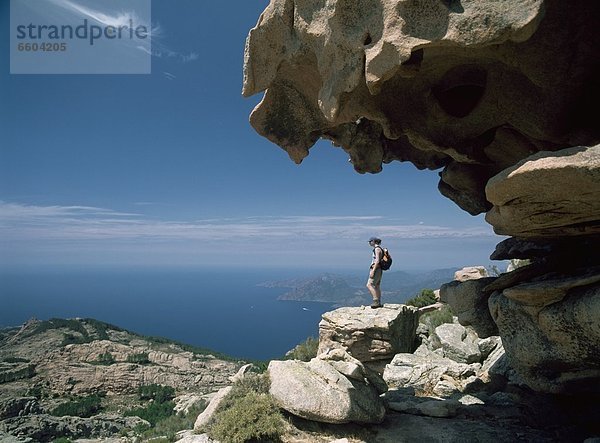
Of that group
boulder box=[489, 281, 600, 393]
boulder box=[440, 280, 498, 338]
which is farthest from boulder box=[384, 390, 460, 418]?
boulder box=[489, 281, 600, 393]

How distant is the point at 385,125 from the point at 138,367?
9430cm

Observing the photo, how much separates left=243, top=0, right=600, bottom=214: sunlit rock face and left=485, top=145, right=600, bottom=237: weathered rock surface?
8.68 feet

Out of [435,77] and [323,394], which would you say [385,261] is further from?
[435,77]

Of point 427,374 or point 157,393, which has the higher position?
point 427,374

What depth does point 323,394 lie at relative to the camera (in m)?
11.1

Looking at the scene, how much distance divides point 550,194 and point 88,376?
9973 centimetres

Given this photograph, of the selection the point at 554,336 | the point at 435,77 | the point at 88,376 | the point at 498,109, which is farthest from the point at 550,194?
the point at 88,376

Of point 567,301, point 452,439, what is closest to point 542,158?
point 567,301

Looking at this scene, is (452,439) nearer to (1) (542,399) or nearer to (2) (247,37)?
(1) (542,399)

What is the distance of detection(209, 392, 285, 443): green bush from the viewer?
1035 centimetres

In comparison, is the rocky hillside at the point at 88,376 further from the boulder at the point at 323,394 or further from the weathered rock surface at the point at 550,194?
the weathered rock surface at the point at 550,194

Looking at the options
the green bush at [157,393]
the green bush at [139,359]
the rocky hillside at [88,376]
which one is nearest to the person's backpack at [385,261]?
the rocky hillside at [88,376]

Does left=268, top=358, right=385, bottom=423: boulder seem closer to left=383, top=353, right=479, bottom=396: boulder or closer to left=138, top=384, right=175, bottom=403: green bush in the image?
left=383, top=353, right=479, bottom=396: boulder

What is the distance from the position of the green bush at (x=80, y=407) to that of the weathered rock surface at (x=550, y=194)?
83.3 meters
